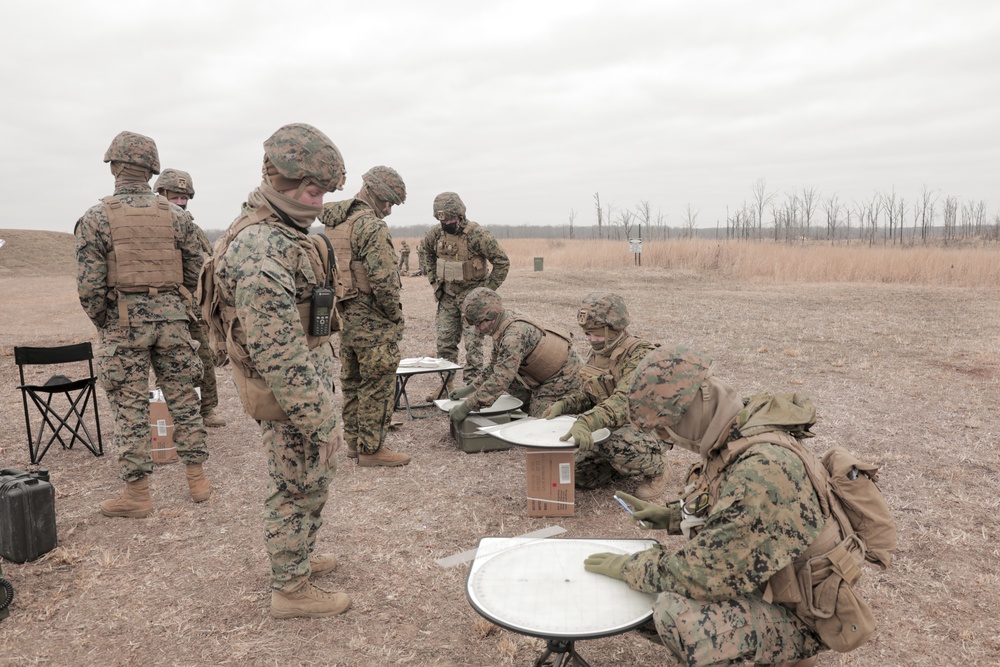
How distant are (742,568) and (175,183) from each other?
555 centimetres

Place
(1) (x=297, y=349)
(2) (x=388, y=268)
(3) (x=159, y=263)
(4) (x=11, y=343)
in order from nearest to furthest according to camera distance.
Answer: (1) (x=297, y=349) → (3) (x=159, y=263) → (2) (x=388, y=268) → (4) (x=11, y=343)

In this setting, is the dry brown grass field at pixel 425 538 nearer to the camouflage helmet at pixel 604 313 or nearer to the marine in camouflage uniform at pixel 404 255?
the camouflage helmet at pixel 604 313

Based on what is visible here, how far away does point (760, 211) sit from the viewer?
52312 millimetres

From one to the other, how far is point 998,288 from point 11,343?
21.0 m

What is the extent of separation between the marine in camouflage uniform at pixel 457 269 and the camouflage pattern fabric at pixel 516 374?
184cm

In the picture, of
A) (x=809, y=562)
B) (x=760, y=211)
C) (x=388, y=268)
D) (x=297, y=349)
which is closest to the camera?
(x=809, y=562)

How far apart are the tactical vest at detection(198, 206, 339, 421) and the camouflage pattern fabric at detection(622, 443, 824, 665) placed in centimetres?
169

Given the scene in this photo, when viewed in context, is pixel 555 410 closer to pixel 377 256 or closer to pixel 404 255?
pixel 377 256

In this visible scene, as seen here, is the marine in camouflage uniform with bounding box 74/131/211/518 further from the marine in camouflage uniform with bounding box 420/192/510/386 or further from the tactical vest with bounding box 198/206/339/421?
the marine in camouflage uniform with bounding box 420/192/510/386

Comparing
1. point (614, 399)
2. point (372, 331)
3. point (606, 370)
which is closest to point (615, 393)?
point (614, 399)

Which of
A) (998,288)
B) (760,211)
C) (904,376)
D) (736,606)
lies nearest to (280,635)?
(736,606)

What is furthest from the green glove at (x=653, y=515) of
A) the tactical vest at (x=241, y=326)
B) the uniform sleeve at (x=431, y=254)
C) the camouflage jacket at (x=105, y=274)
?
the uniform sleeve at (x=431, y=254)

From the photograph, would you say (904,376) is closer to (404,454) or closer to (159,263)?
(404,454)

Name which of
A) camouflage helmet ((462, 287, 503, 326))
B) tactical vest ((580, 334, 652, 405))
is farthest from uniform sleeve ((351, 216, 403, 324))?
tactical vest ((580, 334, 652, 405))
